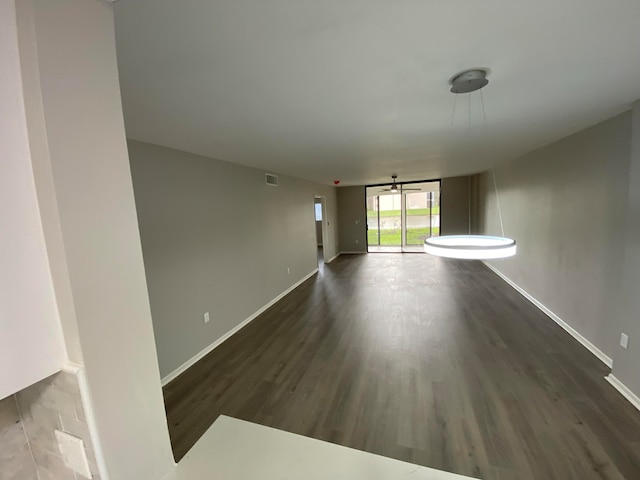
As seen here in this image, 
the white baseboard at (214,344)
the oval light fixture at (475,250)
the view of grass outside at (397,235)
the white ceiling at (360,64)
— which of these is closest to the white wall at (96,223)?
the white ceiling at (360,64)

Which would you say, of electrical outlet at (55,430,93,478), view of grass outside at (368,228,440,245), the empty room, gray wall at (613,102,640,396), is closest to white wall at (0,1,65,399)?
the empty room

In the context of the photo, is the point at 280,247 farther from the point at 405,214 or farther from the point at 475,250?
the point at 405,214

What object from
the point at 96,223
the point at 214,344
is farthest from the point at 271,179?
the point at 96,223

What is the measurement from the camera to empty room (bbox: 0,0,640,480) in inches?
23.4

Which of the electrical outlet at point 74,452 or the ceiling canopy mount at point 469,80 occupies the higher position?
the ceiling canopy mount at point 469,80

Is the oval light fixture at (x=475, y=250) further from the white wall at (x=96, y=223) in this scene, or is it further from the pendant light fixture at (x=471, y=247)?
the white wall at (x=96, y=223)

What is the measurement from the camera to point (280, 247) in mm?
5125

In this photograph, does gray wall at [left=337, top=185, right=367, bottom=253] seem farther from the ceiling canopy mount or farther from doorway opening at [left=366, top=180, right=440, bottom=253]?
the ceiling canopy mount

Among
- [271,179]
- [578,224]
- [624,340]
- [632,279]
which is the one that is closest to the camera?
[632,279]

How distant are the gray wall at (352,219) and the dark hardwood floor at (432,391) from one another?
5.18 m

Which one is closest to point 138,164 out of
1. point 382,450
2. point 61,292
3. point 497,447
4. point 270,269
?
point 61,292

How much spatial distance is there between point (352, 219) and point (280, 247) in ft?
15.4

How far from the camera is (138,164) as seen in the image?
2.44m

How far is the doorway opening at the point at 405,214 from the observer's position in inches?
344
